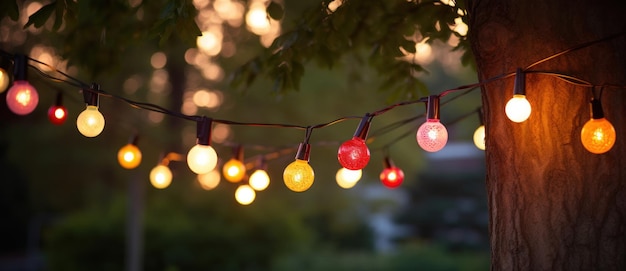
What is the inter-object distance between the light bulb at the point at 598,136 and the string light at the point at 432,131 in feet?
2.10

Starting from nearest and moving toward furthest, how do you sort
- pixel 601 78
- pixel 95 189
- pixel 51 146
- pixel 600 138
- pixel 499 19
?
pixel 600 138
pixel 601 78
pixel 499 19
pixel 51 146
pixel 95 189

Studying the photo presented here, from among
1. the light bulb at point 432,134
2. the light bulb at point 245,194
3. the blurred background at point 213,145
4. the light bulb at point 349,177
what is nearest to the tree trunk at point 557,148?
the light bulb at point 432,134

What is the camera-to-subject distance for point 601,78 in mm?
2740

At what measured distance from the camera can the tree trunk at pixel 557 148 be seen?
2.70m

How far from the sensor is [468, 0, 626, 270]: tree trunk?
2.70 metres

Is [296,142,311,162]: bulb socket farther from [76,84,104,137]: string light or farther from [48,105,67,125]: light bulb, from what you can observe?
[48,105,67,125]: light bulb

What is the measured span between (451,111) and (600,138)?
21.8 m

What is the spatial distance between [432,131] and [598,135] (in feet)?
2.41

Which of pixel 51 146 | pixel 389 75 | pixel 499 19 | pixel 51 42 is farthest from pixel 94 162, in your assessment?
pixel 499 19

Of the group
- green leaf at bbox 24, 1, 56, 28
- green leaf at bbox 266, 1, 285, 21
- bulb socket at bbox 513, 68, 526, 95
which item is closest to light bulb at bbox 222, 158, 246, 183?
green leaf at bbox 266, 1, 285, 21

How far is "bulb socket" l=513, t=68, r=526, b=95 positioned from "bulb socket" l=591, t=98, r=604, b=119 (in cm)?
29

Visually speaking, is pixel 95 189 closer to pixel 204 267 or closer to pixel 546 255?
pixel 204 267

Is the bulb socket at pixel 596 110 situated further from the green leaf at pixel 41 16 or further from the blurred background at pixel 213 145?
the blurred background at pixel 213 145

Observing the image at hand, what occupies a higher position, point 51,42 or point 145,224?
point 51,42
